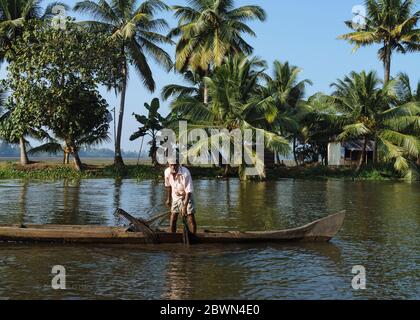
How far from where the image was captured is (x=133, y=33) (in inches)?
1287

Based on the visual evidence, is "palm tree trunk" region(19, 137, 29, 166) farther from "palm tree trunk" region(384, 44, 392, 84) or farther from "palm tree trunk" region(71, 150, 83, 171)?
"palm tree trunk" region(384, 44, 392, 84)

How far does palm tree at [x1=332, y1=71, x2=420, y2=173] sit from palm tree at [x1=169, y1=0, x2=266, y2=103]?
7504mm

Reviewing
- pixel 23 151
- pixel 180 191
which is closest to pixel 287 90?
pixel 23 151

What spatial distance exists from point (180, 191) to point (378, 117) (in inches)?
1031

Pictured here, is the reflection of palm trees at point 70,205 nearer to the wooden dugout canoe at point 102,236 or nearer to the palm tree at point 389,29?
the wooden dugout canoe at point 102,236

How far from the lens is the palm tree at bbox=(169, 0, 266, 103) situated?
33.2m

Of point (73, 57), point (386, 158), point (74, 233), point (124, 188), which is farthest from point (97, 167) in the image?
point (74, 233)

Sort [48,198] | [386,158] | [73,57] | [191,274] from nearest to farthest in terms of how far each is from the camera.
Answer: [191,274], [48,198], [73,57], [386,158]

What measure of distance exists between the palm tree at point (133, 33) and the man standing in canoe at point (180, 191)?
23.8m

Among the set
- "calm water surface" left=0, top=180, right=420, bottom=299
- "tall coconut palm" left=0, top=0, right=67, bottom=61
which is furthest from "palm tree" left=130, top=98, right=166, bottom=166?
"calm water surface" left=0, top=180, right=420, bottom=299

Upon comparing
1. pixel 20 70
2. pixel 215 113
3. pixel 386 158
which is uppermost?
pixel 20 70

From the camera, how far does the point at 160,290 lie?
7355 millimetres
